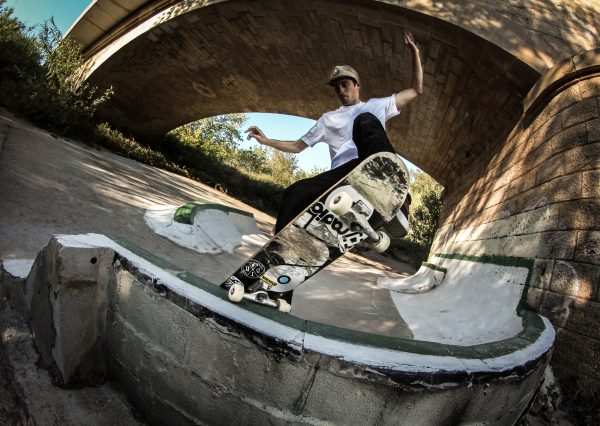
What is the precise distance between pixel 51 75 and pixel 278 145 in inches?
379

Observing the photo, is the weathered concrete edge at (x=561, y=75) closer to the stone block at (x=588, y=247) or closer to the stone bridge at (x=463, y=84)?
the stone bridge at (x=463, y=84)

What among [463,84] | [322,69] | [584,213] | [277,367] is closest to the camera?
[277,367]

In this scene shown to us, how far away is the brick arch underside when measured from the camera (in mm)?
4969

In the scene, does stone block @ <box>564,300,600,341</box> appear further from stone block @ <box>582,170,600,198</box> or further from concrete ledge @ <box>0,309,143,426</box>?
concrete ledge @ <box>0,309,143,426</box>

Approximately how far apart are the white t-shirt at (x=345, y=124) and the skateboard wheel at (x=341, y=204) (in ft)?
2.16

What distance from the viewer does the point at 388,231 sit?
6.04 ft

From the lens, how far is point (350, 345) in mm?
1087

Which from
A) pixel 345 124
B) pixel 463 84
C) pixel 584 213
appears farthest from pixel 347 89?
pixel 463 84

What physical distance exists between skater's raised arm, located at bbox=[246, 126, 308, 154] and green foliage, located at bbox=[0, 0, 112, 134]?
750 centimetres

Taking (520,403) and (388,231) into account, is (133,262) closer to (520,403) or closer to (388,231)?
(388,231)

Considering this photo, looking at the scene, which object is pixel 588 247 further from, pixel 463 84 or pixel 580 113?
pixel 463 84

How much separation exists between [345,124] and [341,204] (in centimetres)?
90

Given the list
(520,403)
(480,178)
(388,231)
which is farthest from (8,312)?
(480,178)

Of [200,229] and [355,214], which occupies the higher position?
[355,214]
